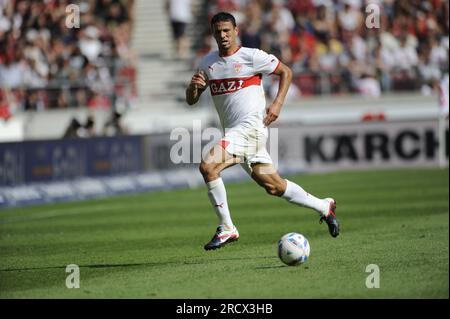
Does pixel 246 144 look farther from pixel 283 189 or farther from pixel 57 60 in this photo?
pixel 57 60

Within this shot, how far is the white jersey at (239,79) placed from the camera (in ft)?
36.7

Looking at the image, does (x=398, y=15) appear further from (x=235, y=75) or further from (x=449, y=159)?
(x=235, y=75)

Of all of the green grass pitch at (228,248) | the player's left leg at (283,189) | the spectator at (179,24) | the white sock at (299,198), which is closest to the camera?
the green grass pitch at (228,248)

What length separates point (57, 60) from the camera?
3041cm

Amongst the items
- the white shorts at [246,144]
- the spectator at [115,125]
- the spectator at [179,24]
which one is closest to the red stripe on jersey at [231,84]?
the white shorts at [246,144]

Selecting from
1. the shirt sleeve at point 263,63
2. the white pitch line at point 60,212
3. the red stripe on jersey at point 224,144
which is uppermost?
the shirt sleeve at point 263,63

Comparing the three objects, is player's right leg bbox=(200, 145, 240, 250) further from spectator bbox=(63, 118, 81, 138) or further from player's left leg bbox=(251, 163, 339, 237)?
spectator bbox=(63, 118, 81, 138)

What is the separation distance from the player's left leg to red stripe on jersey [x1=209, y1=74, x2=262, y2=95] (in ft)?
2.92

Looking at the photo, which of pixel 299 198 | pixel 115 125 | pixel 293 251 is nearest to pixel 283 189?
pixel 299 198

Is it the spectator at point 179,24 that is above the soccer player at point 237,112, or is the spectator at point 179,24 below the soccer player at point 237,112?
above

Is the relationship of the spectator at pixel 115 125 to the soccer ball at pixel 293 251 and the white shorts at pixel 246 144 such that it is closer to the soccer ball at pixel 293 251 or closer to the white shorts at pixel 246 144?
the white shorts at pixel 246 144

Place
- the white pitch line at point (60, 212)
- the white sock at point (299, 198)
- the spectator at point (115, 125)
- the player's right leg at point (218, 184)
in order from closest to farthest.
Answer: the player's right leg at point (218, 184) → the white sock at point (299, 198) → the white pitch line at point (60, 212) → the spectator at point (115, 125)

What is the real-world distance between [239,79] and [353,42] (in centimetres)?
2024

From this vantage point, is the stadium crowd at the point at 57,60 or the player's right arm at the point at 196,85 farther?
the stadium crowd at the point at 57,60
